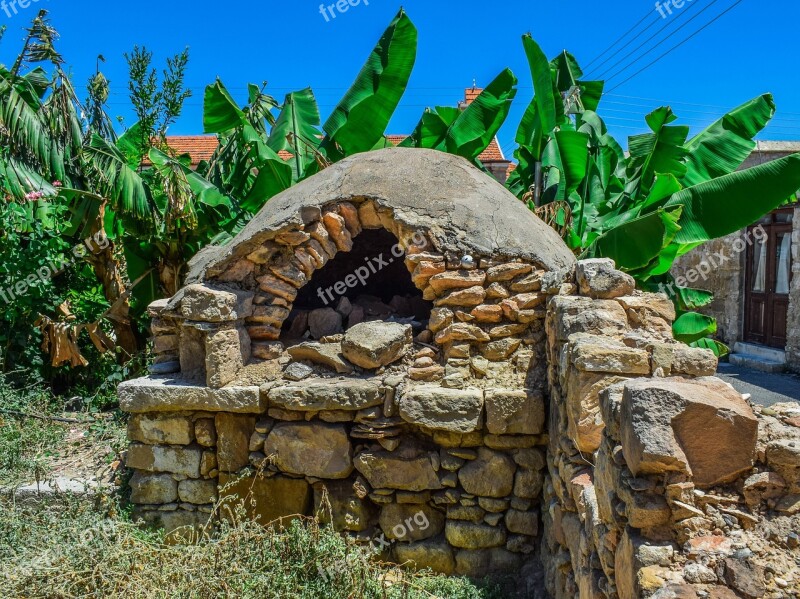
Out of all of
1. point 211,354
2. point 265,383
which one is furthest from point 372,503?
point 211,354

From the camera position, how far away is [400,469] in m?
4.64

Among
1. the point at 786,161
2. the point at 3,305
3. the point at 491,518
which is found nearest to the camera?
the point at 491,518

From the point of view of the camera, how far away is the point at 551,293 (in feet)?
15.0

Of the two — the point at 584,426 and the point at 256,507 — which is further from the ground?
the point at 584,426

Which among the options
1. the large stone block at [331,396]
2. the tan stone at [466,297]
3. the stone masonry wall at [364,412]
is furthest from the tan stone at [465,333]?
the large stone block at [331,396]

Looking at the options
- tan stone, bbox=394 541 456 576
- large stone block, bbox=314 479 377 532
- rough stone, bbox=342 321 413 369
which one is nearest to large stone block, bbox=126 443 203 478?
large stone block, bbox=314 479 377 532

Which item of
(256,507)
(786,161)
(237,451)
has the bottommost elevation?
(256,507)

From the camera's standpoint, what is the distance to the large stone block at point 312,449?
187 inches

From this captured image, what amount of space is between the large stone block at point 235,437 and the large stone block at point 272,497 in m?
0.14

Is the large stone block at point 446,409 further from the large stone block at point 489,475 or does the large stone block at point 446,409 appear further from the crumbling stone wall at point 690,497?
the crumbling stone wall at point 690,497

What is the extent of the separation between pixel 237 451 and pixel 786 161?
4.99 metres

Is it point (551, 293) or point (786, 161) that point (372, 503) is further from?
point (786, 161)

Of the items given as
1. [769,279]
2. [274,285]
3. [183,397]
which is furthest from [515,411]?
[769,279]

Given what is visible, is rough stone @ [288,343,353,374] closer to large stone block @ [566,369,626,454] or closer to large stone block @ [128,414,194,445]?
large stone block @ [128,414,194,445]
